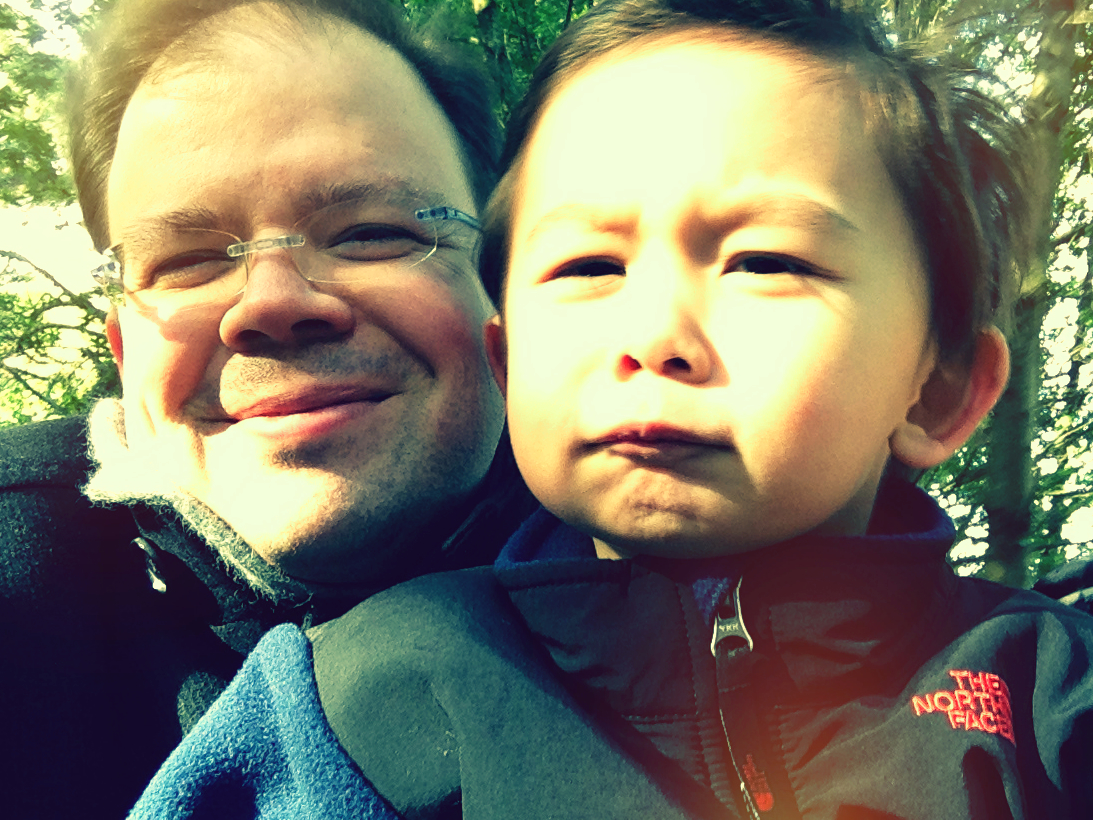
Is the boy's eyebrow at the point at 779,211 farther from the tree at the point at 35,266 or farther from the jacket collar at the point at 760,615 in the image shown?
the tree at the point at 35,266

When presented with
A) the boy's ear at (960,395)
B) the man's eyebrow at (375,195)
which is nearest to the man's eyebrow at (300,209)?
the man's eyebrow at (375,195)

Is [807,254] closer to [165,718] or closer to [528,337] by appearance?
[528,337]

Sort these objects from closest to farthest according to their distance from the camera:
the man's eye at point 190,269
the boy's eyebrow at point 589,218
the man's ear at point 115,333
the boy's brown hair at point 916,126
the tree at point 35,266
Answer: the boy's eyebrow at point 589,218
the boy's brown hair at point 916,126
the man's eye at point 190,269
the man's ear at point 115,333
the tree at point 35,266

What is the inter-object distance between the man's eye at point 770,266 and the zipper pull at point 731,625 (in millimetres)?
469

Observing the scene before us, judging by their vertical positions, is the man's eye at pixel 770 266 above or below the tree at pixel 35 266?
above

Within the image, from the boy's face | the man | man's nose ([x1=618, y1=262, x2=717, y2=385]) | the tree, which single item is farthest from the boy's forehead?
the tree

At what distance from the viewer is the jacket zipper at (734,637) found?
106cm

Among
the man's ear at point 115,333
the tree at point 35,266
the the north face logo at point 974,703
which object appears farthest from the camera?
the tree at point 35,266

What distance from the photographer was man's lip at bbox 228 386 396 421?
1.74 meters

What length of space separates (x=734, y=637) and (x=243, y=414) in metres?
1.22

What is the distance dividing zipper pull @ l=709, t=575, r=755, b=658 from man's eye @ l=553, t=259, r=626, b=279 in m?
0.51

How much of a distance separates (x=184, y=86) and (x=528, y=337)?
1218 mm

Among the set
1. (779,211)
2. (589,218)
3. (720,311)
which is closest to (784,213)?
(779,211)

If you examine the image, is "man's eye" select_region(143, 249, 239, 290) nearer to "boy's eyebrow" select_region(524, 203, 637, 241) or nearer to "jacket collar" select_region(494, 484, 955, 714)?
"boy's eyebrow" select_region(524, 203, 637, 241)
